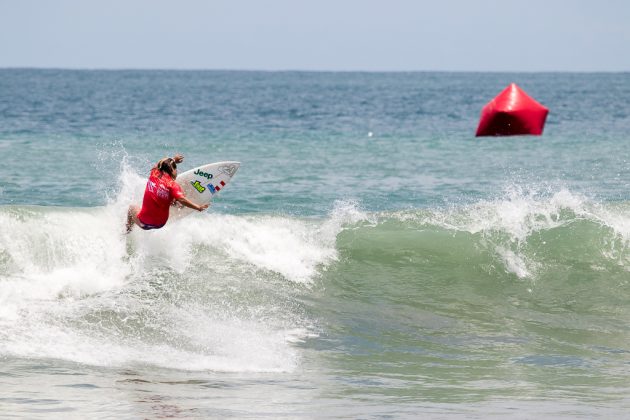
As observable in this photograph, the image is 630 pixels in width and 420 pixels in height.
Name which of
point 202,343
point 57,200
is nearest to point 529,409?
point 202,343

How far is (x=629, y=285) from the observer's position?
44.4 ft

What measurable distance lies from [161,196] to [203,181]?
5.88ft

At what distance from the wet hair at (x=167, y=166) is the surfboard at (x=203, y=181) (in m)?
1.39

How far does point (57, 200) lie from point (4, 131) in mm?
15598

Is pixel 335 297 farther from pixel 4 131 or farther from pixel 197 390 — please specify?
pixel 4 131

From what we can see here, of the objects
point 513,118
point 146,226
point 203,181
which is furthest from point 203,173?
point 513,118

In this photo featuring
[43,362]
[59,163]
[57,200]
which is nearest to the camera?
[43,362]

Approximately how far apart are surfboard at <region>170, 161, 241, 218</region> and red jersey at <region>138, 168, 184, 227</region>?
4.09 ft

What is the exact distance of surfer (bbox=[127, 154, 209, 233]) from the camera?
12.1 meters

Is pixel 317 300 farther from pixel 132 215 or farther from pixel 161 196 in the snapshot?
pixel 132 215

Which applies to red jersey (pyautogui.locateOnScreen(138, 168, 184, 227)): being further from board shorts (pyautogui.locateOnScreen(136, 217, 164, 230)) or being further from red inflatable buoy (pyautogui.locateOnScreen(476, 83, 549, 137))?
red inflatable buoy (pyautogui.locateOnScreen(476, 83, 549, 137))

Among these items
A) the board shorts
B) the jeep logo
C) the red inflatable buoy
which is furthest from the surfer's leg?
the red inflatable buoy

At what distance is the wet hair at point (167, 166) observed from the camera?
1217 centimetres

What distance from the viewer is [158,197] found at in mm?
12172
